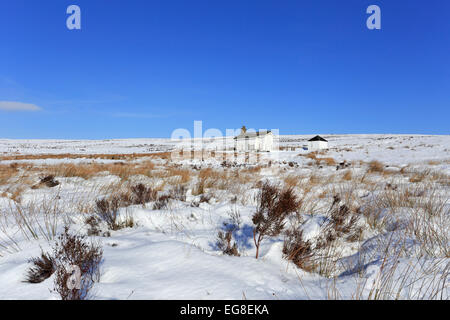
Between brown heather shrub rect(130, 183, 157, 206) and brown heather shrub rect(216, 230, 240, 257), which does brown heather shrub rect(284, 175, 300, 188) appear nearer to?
brown heather shrub rect(130, 183, 157, 206)

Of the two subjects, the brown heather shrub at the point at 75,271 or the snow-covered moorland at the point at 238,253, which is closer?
the brown heather shrub at the point at 75,271

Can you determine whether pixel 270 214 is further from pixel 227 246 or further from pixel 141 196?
pixel 141 196

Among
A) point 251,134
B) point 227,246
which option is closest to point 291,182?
point 227,246

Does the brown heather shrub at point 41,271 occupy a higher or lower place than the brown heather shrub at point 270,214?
lower

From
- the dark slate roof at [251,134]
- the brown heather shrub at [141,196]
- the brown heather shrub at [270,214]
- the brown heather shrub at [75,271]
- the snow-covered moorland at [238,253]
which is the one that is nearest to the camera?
the brown heather shrub at [75,271]

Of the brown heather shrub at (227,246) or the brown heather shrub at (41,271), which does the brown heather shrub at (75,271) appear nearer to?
the brown heather shrub at (41,271)

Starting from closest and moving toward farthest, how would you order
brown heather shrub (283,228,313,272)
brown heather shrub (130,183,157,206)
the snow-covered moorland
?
the snow-covered moorland, brown heather shrub (283,228,313,272), brown heather shrub (130,183,157,206)

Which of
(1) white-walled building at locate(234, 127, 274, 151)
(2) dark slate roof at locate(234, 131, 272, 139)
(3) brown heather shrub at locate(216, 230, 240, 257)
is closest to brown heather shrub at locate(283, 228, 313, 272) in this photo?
(3) brown heather shrub at locate(216, 230, 240, 257)

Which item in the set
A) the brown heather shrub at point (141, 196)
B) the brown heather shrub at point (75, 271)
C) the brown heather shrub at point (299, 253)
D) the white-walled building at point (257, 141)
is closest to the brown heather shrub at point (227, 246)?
the brown heather shrub at point (299, 253)

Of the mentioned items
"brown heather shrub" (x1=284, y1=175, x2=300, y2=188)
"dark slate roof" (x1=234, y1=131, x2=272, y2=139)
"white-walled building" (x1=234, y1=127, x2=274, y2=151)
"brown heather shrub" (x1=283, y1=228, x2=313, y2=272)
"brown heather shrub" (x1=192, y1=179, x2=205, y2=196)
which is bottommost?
"brown heather shrub" (x1=283, y1=228, x2=313, y2=272)

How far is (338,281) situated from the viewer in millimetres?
2088
